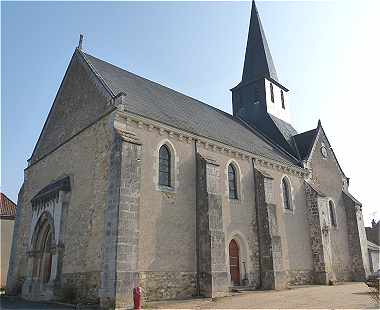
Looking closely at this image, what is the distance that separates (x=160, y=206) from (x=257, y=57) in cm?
2060

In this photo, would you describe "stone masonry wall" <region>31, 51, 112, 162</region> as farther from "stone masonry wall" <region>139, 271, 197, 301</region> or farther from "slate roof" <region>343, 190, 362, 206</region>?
"slate roof" <region>343, 190, 362, 206</region>

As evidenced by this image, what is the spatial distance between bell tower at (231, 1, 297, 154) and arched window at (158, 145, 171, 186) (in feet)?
40.4

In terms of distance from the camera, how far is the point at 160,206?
14.2 meters

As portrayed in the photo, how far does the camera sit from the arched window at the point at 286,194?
2102 cm

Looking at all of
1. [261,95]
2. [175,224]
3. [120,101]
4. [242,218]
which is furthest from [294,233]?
[120,101]

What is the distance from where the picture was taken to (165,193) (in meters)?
14.6

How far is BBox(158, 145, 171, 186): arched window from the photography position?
15.1 metres

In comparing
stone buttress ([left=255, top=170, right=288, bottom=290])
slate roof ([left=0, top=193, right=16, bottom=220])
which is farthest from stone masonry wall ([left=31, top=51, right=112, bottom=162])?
stone buttress ([left=255, top=170, right=288, bottom=290])

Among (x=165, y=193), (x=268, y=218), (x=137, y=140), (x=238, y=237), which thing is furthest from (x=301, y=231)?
(x=137, y=140)

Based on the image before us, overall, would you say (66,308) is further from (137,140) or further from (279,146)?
(279,146)

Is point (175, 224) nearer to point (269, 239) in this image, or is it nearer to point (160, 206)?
point (160, 206)

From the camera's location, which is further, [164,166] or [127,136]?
[164,166]

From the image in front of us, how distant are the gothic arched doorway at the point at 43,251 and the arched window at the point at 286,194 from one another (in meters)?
13.4

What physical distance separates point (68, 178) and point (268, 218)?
10.3m
